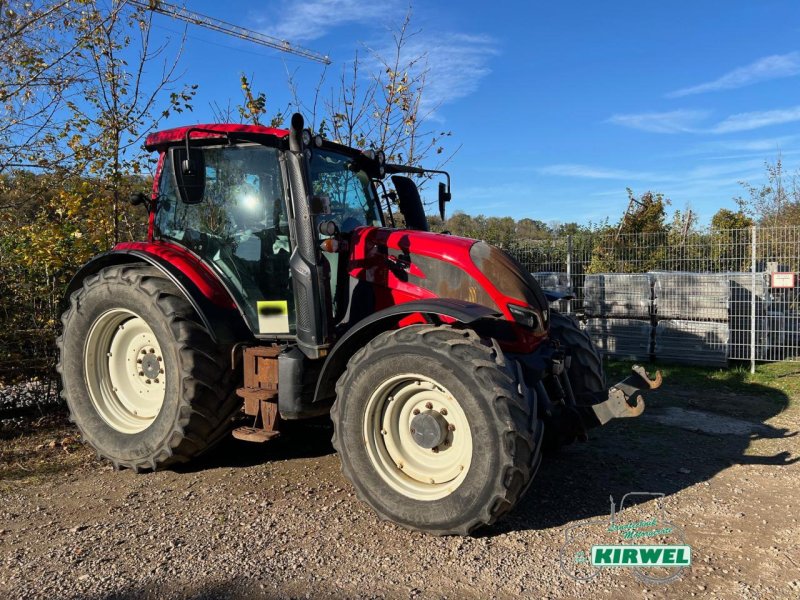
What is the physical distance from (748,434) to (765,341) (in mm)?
4411

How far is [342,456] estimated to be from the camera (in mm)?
3518

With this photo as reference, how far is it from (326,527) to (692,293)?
26.8 ft

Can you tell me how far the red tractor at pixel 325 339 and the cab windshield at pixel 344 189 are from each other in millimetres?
17

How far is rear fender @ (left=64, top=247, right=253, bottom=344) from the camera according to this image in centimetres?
413

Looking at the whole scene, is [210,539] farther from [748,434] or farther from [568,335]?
[748,434]

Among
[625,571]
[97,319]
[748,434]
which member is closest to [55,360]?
[97,319]

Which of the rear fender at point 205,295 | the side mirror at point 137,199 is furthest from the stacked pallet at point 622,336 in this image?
the side mirror at point 137,199

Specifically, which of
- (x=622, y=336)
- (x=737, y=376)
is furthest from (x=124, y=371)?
(x=737, y=376)

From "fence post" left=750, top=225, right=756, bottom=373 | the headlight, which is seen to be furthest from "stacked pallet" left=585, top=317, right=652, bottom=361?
the headlight

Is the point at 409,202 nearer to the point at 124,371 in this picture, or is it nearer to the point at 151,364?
the point at 151,364

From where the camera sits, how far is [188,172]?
3697 millimetres

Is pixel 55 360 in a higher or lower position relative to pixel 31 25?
lower

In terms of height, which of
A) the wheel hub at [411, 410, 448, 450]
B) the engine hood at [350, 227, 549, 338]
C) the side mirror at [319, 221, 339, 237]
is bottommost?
the wheel hub at [411, 410, 448, 450]

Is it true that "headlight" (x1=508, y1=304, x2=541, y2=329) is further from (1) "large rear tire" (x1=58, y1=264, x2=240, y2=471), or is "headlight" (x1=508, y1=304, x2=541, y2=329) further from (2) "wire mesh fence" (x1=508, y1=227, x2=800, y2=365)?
(2) "wire mesh fence" (x1=508, y1=227, x2=800, y2=365)
